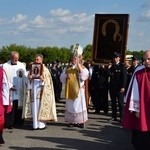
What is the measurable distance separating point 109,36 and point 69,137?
4820mm

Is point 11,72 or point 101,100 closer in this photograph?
point 11,72

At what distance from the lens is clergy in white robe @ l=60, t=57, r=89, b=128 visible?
11.1 m

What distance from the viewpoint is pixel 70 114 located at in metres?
11.2

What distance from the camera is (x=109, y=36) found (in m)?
13.6

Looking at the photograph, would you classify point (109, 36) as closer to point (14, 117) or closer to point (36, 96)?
point (36, 96)

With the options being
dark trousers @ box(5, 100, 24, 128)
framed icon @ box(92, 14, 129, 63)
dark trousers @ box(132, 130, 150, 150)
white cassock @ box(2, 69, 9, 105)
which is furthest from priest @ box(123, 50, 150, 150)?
framed icon @ box(92, 14, 129, 63)

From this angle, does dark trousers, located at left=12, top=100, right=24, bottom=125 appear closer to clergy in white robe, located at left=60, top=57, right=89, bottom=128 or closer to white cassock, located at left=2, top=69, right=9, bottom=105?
clergy in white robe, located at left=60, top=57, right=89, bottom=128

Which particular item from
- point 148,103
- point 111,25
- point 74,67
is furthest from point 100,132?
point 111,25

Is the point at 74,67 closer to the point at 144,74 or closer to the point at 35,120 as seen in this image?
the point at 35,120

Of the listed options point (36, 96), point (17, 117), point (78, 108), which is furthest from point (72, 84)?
point (17, 117)

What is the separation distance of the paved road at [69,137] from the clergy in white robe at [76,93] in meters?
0.26

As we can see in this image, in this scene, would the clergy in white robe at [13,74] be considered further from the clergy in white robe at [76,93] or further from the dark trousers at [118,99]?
the dark trousers at [118,99]

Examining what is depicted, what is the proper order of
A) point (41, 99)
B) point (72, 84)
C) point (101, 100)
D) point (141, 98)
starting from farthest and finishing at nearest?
point (101, 100) → point (72, 84) → point (41, 99) → point (141, 98)

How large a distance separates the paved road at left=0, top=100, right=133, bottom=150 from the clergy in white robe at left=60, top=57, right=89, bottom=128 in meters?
0.26
